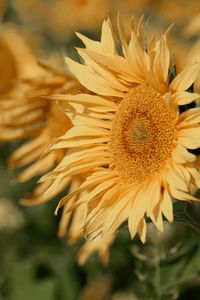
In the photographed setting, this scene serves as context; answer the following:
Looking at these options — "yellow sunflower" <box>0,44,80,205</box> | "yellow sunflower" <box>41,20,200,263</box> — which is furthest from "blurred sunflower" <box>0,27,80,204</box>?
"yellow sunflower" <box>41,20,200,263</box>

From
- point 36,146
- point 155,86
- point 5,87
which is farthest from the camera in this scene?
point 5,87

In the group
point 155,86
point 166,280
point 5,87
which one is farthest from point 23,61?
point 155,86

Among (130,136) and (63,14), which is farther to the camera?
(63,14)

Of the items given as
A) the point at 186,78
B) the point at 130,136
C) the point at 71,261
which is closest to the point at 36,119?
the point at 71,261

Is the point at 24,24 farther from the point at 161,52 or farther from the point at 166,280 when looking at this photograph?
the point at 161,52

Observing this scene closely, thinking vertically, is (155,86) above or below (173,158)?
above

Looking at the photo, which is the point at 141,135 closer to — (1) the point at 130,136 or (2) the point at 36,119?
(1) the point at 130,136

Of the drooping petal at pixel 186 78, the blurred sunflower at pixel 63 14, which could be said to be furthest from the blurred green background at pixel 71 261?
the drooping petal at pixel 186 78

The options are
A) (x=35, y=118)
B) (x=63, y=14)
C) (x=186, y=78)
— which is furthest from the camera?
(x=63, y=14)
